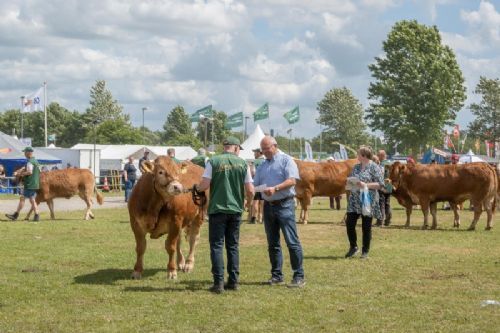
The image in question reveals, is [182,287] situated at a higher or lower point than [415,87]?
lower

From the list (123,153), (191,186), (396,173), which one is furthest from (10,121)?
(191,186)

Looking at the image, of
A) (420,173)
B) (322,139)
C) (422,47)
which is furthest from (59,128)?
(420,173)

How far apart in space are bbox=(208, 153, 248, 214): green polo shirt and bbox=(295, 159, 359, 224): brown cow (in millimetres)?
12412

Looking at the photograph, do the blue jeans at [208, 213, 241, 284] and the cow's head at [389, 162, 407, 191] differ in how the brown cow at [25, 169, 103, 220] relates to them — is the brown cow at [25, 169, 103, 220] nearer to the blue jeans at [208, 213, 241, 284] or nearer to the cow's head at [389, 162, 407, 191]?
the cow's head at [389, 162, 407, 191]

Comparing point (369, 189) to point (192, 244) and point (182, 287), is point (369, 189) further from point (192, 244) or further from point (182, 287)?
point (182, 287)

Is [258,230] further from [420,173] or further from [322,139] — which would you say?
[322,139]

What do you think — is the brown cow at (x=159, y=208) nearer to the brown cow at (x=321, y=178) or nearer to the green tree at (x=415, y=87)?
the brown cow at (x=321, y=178)

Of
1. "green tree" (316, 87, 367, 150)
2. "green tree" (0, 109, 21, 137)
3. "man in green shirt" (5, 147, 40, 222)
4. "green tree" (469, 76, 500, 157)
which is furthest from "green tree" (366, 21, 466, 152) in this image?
"green tree" (0, 109, 21, 137)

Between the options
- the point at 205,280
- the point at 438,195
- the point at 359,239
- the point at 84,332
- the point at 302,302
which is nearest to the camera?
the point at 84,332

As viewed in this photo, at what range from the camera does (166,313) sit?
8.55 m

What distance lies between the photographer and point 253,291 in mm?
10000

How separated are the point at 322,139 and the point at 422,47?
62.5 meters

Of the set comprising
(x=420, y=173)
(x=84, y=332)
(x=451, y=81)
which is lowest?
(x=84, y=332)

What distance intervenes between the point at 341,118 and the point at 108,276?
110 meters
